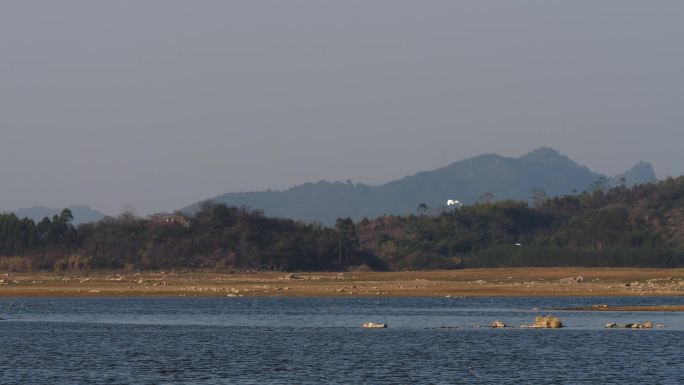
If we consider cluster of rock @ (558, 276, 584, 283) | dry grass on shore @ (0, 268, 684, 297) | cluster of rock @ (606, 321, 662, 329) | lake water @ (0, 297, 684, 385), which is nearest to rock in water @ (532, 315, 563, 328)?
lake water @ (0, 297, 684, 385)

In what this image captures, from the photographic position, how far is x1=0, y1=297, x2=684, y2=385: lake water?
171ft

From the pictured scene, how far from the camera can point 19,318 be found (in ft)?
286

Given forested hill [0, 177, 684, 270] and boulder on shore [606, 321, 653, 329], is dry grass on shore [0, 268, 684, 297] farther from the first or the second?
boulder on shore [606, 321, 653, 329]

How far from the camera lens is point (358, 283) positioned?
134750mm

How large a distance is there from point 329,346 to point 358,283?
69.6m

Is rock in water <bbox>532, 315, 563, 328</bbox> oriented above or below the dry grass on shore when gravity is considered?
below

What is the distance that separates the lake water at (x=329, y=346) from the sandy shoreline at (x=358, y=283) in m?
16.6

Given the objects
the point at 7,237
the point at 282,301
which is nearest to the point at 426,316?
the point at 282,301

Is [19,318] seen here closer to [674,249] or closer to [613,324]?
[613,324]

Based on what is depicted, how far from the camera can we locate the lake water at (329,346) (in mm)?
52062

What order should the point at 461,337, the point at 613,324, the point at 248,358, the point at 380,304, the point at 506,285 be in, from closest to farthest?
the point at 248,358 < the point at 461,337 < the point at 613,324 < the point at 380,304 < the point at 506,285

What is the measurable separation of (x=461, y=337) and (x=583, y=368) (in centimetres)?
1530

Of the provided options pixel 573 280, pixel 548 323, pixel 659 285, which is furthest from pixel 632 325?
pixel 573 280

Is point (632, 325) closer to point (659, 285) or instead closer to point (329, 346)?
point (329, 346)
